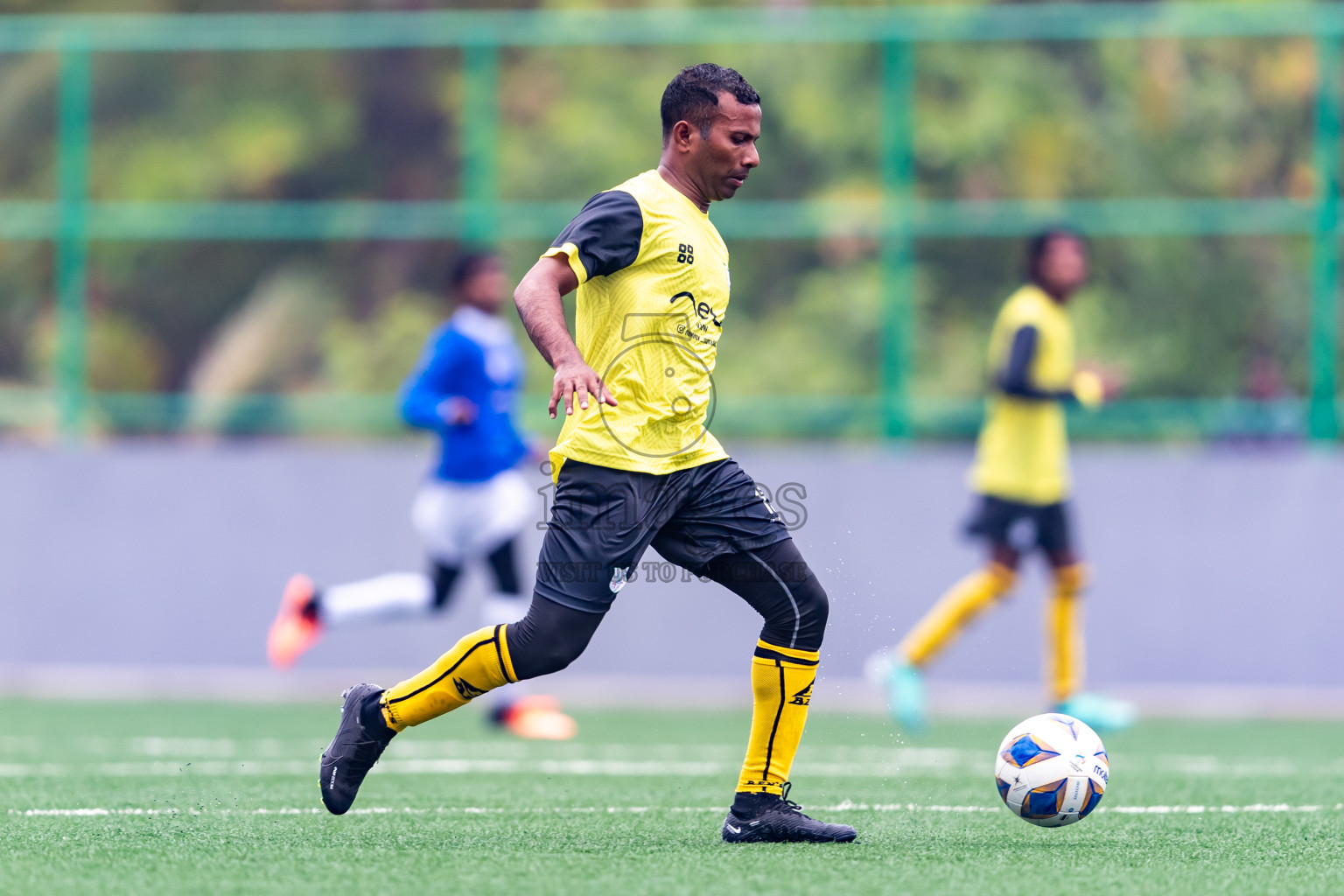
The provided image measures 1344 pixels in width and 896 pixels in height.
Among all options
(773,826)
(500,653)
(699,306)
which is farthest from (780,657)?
(699,306)

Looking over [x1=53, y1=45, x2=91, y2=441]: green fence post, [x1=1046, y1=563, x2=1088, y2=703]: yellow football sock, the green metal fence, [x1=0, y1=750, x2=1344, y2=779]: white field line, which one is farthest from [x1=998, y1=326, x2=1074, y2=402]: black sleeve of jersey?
[x1=53, y1=45, x2=91, y2=441]: green fence post

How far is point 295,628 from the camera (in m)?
9.52

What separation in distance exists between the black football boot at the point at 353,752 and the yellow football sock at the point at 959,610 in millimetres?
4653

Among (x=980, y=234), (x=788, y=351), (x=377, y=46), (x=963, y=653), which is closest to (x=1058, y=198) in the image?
(x=980, y=234)

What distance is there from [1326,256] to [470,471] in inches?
220

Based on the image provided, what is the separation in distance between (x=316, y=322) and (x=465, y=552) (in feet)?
16.4

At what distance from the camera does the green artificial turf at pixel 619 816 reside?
4633 mm

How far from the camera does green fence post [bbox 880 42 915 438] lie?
11.8 m

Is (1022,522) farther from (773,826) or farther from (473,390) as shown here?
(773,826)

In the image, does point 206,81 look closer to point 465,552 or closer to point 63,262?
point 63,262

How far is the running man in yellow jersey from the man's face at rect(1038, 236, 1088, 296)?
14.7 feet

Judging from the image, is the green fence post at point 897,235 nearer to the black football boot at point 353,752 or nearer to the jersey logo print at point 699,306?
the jersey logo print at point 699,306

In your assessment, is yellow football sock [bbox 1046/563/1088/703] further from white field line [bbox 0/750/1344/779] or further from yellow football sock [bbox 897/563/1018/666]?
white field line [bbox 0/750/1344/779]

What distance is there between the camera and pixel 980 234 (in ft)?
38.9
